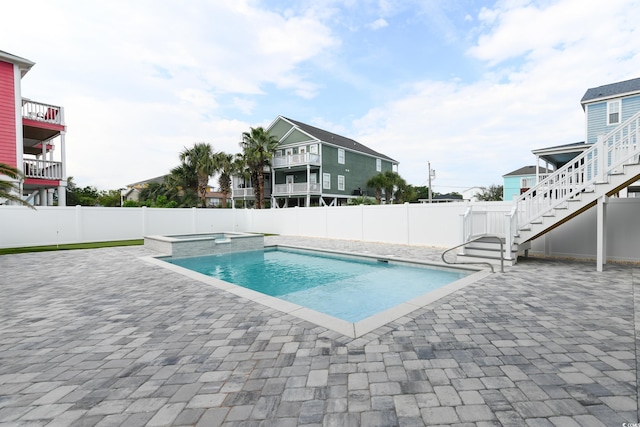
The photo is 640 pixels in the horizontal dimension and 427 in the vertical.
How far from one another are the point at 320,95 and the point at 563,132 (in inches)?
649

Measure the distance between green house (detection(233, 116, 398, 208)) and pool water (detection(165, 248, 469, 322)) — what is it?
44.3ft

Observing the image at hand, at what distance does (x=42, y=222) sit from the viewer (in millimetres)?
13242

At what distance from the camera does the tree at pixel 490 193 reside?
42.9 meters

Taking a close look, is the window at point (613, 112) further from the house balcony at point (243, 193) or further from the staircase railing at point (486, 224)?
the house balcony at point (243, 193)

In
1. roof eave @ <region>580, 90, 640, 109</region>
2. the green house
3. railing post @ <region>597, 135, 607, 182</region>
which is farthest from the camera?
the green house

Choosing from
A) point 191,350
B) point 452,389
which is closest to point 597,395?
point 452,389

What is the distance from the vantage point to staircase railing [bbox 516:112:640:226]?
6465 millimetres

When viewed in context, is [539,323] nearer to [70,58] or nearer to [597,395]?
[597,395]

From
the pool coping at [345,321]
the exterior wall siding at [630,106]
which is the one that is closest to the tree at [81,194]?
the pool coping at [345,321]

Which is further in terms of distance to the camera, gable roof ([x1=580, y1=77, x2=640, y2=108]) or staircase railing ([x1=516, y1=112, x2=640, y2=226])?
gable roof ([x1=580, y1=77, x2=640, y2=108])

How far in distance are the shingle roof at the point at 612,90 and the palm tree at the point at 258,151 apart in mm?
21693

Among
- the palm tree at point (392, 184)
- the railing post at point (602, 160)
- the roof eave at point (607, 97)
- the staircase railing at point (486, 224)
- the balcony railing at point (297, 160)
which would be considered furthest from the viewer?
the palm tree at point (392, 184)

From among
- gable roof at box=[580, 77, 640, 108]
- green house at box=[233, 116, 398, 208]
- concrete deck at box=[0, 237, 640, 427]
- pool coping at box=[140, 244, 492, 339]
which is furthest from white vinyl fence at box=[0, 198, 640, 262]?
gable roof at box=[580, 77, 640, 108]

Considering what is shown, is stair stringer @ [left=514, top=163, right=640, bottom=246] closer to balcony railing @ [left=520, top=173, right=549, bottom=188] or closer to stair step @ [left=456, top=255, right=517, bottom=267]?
stair step @ [left=456, top=255, right=517, bottom=267]
